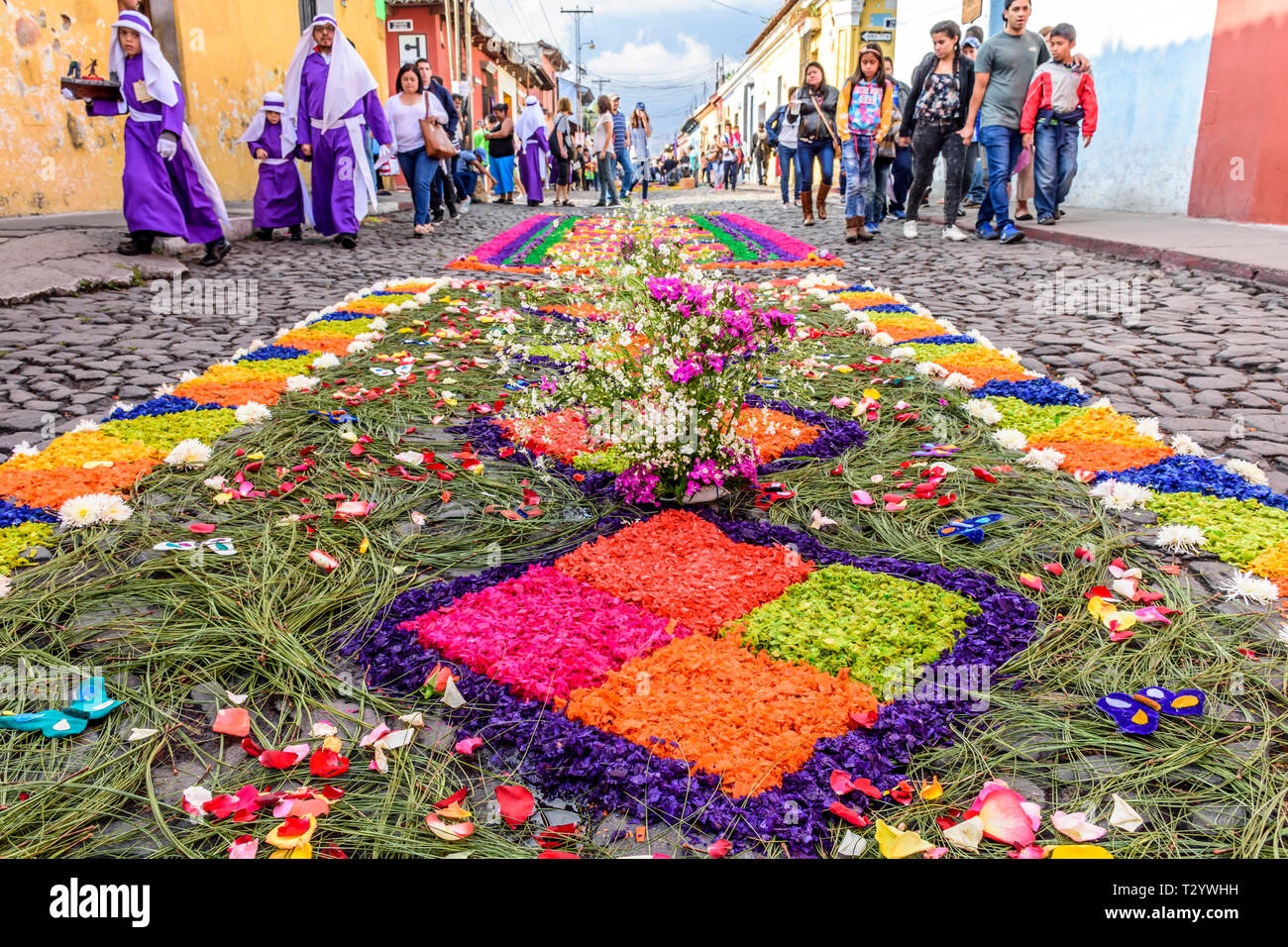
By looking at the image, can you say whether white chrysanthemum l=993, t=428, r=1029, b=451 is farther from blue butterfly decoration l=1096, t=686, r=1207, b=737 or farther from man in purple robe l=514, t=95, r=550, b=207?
man in purple robe l=514, t=95, r=550, b=207

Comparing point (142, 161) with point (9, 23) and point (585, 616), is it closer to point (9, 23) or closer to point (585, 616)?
point (9, 23)

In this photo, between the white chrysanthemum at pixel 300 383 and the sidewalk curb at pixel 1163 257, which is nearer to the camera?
the white chrysanthemum at pixel 300 383

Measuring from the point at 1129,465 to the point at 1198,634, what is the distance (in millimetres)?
1145

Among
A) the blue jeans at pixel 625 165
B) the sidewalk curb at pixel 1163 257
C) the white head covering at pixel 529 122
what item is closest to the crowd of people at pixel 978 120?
the sidewalk curb at pixel 1163 257

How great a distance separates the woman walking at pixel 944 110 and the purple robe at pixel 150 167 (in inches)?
277

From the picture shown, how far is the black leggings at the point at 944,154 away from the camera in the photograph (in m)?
9.27

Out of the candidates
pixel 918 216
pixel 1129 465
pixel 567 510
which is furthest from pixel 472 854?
pixel 918 216

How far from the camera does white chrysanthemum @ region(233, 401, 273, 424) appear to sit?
11.7ft

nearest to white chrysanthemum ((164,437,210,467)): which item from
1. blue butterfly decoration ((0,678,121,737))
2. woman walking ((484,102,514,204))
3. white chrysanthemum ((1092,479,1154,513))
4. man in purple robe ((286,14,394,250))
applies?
blue butterfly decoration ((0,678,121,737))

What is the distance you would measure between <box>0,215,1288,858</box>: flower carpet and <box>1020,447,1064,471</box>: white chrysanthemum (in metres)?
0.01

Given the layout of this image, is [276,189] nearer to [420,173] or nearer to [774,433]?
[420,173]

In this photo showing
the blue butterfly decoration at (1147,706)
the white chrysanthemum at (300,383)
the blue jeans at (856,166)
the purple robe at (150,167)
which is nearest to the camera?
the blue butterfly decoration at (1147,706)

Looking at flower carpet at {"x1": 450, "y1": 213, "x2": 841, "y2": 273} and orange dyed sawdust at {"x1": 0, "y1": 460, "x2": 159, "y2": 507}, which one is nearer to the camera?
orange dyed sawdust at {"x1": 0, "y1": 460, "x2": 159, "y2": 507}

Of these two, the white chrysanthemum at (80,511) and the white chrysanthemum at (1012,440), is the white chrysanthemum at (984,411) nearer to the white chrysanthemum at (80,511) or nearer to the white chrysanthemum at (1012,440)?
the white chrysanthemum at (1012,440)
